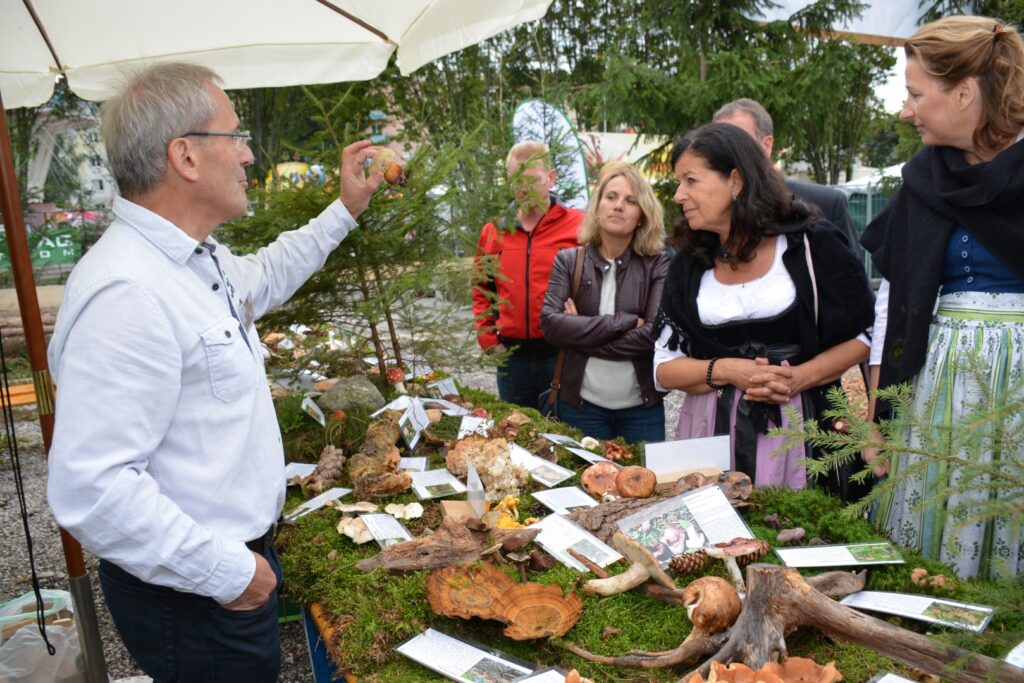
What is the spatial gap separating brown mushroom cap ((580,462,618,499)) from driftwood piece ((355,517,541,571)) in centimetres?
46

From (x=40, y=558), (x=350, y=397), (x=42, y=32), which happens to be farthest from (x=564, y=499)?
(x=40, y=558)

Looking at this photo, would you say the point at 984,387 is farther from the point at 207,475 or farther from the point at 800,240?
the point at 800,240

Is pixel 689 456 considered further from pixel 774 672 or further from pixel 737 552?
pixel 774 672

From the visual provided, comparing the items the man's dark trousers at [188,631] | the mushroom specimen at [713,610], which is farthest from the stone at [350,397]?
the mushroom specimen at [713,610]

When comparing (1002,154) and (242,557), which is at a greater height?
(1002,154)

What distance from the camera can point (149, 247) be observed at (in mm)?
1645

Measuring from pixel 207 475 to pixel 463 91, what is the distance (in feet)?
48.4

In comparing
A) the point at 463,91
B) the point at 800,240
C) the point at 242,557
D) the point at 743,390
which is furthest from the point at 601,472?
the point at 463,91

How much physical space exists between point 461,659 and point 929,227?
184 centimetres

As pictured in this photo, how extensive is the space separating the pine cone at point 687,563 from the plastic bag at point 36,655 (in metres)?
2.12

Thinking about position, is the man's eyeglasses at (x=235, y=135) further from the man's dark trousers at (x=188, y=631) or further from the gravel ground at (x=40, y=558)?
the gravel ground at (x=40, y=558)

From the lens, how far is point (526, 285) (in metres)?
4.15

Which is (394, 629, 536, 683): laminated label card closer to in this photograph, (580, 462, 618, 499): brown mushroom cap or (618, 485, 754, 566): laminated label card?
(618, 485, 754, 566): laminated label card

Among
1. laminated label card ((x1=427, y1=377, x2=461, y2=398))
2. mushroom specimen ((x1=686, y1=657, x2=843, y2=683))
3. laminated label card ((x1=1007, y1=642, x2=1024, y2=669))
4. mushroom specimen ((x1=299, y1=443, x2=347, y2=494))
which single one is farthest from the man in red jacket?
laminated label card ((x1=1007, y1=642, x2=1024, y2=669))
